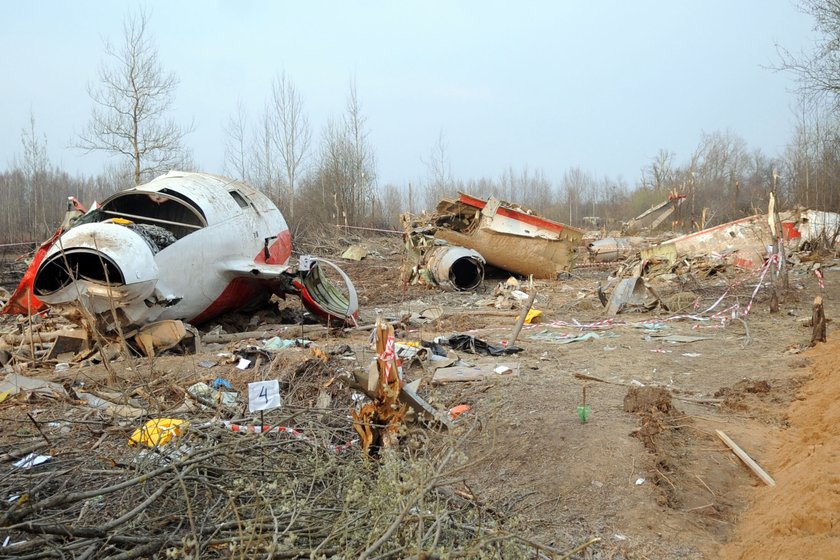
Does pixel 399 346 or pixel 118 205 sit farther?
pixel 118 205

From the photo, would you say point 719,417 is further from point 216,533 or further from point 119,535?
point 119,535

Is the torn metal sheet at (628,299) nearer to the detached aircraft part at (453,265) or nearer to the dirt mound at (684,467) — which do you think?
the detached aircraft part at (453,265)

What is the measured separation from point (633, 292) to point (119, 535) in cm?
1138

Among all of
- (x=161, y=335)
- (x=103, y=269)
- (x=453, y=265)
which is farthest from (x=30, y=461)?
(x=453, y=265)

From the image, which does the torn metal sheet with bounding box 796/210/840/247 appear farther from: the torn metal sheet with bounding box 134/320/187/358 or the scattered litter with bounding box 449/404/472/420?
the torn metal sheet with bounding box 134/320/187/358

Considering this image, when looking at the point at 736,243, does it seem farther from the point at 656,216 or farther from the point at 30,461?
the point at 656,216

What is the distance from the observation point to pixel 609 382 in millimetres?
7047

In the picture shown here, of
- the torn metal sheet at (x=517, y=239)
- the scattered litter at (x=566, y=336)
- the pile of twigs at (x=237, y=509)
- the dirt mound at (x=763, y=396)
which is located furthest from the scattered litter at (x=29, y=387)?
the torn metal sheet at (x=517, y=239)

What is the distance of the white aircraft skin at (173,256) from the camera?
7.97 meters

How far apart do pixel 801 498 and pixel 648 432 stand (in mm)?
1379

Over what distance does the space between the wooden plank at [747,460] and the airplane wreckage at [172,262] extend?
572 cm

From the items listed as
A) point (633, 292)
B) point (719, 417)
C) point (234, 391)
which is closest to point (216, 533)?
point (234, 391)

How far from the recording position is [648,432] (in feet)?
17.0

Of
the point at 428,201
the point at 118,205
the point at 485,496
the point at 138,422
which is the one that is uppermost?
the point at 428,201
